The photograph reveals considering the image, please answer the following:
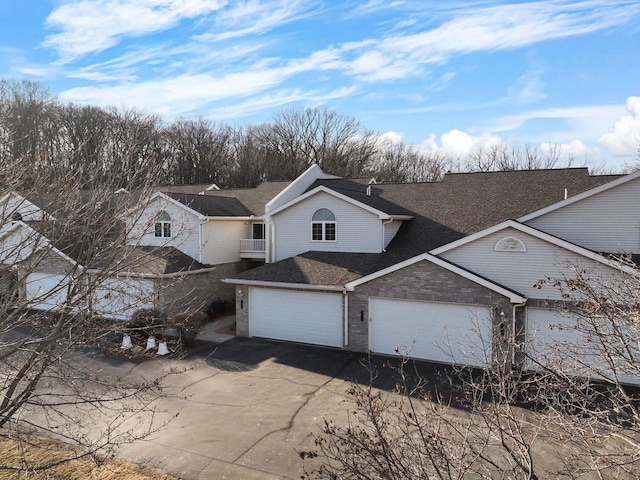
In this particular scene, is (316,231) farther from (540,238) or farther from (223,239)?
(540,238)

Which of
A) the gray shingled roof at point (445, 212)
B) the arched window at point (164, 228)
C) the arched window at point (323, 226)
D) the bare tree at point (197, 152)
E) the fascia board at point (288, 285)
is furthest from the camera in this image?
the bare tree at point (197, 152)

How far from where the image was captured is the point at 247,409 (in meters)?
10.9

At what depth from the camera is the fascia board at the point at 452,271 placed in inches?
511

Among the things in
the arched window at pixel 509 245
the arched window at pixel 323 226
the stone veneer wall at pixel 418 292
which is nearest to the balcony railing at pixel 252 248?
the arched window at pixel 323 226

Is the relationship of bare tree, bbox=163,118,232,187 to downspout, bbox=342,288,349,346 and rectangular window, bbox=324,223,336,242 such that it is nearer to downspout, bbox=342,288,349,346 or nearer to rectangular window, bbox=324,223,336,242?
rectangular window, bbox=324,223,336,242

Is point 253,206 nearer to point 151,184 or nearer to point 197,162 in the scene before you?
point 151,184

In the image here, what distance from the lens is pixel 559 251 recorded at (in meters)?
13.0

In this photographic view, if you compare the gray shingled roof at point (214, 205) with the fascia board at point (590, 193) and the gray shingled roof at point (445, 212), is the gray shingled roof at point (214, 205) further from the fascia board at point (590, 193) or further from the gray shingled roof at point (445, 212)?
the fascia board at point (590, 193)

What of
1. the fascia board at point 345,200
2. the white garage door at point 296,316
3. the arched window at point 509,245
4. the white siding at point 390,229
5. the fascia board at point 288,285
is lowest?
the white garage door at point 296,316

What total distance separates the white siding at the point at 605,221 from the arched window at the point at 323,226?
8401 mm

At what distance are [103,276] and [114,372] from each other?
9111 mm

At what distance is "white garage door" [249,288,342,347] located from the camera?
1605cm

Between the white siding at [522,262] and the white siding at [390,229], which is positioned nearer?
the white siding at [522,262]

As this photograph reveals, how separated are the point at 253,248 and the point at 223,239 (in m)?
1.73
